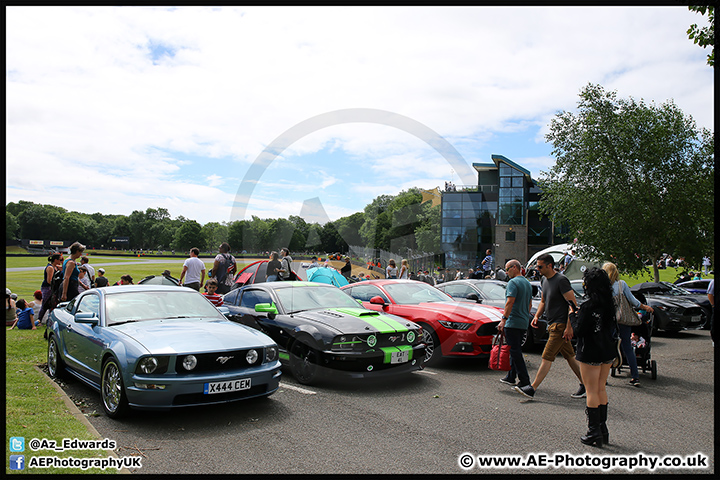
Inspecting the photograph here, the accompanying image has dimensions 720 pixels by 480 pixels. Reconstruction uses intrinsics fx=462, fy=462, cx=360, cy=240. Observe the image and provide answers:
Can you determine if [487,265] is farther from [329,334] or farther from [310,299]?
[329,334]

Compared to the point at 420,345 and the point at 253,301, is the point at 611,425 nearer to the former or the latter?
the point at 420,345

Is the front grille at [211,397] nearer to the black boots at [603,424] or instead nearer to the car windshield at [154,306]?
the car windshield at [154,306]

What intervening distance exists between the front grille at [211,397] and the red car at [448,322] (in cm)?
316

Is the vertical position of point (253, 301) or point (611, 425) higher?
point (253, 301)

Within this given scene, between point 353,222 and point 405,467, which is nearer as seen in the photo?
point 405,467

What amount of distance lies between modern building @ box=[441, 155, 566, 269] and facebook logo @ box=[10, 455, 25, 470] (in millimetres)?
50012

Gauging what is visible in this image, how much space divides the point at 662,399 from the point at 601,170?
610 inches

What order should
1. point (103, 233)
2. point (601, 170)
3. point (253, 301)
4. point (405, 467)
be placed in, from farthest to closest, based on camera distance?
point (103, 233) → point (601, 170) → point (253, 301) → point (405, 467)

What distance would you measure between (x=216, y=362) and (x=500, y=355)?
412cm

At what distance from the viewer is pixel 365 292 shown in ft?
30.9

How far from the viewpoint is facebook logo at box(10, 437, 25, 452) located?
4.03 m

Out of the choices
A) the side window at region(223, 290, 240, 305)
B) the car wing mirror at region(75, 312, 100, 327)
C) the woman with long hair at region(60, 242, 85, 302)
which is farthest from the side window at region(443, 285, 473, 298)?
the woman with long hair at region(60, 242, 85, 302)

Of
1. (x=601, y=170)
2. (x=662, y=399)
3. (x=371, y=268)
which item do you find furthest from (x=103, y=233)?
(x=662, y=399)

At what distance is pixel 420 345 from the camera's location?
6996mm
